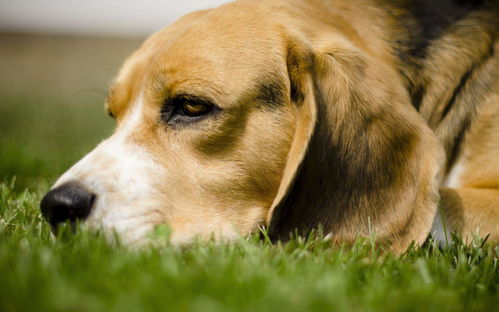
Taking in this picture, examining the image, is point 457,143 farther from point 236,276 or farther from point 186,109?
point 236,276

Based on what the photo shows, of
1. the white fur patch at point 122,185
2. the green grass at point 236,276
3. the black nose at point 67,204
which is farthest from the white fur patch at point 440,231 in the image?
the black nose at point 67,204

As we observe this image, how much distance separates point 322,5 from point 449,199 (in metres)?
1.59

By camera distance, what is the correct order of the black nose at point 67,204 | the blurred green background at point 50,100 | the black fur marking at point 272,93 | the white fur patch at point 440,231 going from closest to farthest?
the black nose at point 67,204, the white fur patch at point 440,231, the black fur marking at point 272,93, the blurred green background at point 50,100

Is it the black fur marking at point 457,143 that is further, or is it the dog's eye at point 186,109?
the black fur marking at point 457,143

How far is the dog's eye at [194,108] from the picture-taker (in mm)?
3041

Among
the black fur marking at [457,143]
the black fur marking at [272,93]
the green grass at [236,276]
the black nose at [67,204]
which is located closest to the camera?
the green grass at [236,276]

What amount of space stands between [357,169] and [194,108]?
36.9 inches

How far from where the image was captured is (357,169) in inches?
116

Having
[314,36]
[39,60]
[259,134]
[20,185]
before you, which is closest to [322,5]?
[314,36]

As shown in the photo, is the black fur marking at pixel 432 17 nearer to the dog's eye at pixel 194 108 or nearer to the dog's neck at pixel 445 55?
the dog's neck at pixel 445 55

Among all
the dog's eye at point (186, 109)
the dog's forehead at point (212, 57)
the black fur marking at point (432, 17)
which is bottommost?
the dog's eye at point (186, 109)

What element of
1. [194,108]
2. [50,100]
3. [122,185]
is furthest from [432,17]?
[50,100]

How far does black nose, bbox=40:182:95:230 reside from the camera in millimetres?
2639

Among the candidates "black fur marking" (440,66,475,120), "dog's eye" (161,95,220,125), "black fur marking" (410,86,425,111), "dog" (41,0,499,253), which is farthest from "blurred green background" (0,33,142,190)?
"black fur marking" (440,66,475,120)
